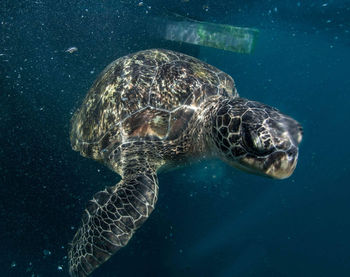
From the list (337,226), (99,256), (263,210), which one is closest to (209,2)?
(99,256)

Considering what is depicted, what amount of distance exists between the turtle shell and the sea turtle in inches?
0.5

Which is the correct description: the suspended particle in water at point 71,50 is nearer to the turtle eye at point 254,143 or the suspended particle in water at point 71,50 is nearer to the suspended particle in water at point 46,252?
the suspended particle in water at point 46,252

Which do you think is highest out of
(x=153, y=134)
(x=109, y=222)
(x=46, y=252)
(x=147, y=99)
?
(x=147, y=99)

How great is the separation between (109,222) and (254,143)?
167 cm

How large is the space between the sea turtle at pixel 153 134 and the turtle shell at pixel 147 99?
0.5 inches

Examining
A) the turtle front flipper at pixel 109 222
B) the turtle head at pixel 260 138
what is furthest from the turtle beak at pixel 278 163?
the turtle front flipper at pixel 109 222

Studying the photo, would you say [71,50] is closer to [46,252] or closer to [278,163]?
[46,252]

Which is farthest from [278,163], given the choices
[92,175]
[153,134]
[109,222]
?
[92,175]

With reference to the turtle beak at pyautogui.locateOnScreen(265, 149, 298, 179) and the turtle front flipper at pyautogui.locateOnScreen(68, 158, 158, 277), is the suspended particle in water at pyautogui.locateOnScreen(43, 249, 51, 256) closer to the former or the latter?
the turtle front flipper at pyautogui.locateOnScreen(68, 158, 158, 277)

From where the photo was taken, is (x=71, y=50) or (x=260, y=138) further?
(x=71, y=50)

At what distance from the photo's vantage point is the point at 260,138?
2.33 meters

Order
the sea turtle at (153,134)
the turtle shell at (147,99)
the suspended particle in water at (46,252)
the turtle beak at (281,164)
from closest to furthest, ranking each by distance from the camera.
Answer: the turtle beak at (281,164) < the sea turtle at (153,134) < the turtle shell at (147,99) < the suspended particle in water at (46,252)

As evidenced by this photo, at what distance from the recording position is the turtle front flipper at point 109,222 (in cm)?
254

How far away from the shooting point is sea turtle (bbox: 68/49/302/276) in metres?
2.45
